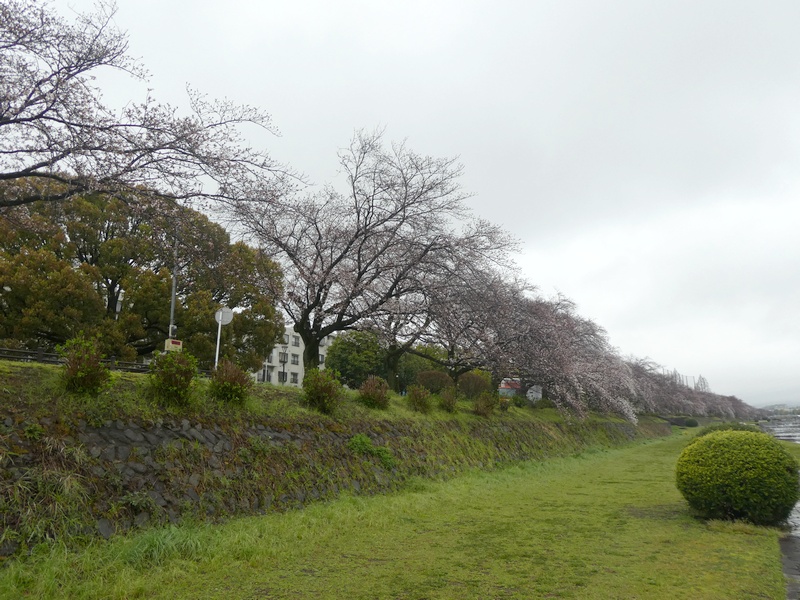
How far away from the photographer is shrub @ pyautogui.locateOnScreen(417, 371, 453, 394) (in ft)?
68.0

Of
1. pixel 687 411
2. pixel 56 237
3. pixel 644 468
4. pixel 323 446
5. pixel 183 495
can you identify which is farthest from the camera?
pixel 687 411

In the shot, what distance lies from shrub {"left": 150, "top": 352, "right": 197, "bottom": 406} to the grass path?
2.49 meters

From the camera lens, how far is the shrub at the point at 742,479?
7720 millimetres

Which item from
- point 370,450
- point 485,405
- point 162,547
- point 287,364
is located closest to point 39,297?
point 370,450

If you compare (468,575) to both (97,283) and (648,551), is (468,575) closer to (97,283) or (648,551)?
(648,551)

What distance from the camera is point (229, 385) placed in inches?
389

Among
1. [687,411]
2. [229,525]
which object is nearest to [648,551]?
[229,525]

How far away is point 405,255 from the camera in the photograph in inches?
630

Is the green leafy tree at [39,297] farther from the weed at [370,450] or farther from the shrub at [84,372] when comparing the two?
the weed at [370,450]

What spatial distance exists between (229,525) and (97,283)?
20.2 m

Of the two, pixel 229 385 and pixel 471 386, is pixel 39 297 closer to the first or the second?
pixel 229 385

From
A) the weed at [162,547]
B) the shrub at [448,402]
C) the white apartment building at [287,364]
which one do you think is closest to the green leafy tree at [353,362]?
the shrub at [448,402]

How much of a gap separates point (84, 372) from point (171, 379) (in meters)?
1.41

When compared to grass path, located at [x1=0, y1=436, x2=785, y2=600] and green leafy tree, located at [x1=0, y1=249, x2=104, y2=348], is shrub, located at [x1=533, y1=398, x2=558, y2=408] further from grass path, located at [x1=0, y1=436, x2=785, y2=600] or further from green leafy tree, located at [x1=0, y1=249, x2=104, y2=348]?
green leafy tree, located at [x1=0, y1=249, x2=104, y2=348]
